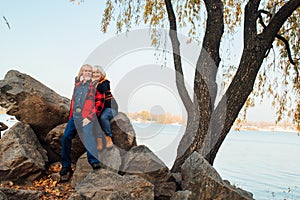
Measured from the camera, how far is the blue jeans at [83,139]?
14.5 ft

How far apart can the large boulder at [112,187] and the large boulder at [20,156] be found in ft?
3.11

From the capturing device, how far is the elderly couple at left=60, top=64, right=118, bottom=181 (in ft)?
14.6

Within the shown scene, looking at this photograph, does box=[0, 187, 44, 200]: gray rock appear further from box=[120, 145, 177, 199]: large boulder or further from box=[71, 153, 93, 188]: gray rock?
box=[120, 145, 177, 199]: large boulder

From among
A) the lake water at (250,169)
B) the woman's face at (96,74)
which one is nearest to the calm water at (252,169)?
the lake water at (250,169)

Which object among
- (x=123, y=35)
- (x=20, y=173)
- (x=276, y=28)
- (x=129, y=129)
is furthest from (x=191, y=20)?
(x=20, y=173)

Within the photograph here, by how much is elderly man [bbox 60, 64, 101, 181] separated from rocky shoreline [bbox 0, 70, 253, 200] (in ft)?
0.53

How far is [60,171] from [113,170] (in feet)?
2.63

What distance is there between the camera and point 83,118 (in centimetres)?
445

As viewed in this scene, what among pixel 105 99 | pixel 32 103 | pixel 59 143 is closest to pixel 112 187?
pixel 105 99

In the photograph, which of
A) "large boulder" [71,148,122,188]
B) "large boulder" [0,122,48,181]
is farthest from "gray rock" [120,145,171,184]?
"large boulder" [0,122,48,181]

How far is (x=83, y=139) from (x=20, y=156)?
80cm

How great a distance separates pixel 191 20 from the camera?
272 inches

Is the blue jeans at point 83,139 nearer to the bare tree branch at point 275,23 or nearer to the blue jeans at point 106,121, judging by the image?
the blue jeans at point 106,121

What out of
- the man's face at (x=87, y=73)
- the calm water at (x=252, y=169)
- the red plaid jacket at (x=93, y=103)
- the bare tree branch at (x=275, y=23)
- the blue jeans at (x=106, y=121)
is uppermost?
the bare tree branch at (x=275, y=23)
